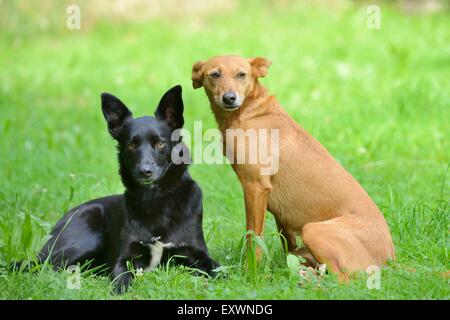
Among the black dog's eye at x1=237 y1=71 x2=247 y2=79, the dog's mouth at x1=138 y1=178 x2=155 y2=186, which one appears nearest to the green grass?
the dog's mouth at x1=138 y1=178 x2=155 y2=186

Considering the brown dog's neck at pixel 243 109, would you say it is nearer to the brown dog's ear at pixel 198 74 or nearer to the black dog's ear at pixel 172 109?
the brown dog's ear at pixel 198 74

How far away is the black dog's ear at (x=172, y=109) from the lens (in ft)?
15.6

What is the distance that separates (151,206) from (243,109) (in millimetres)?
839

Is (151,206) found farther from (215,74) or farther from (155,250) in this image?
(215,74)

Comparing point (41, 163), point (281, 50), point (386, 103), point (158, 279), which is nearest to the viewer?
point (158, 279)

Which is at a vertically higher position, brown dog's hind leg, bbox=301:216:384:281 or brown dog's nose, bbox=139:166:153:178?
brown dog's nose, bbox=139:166:153:178

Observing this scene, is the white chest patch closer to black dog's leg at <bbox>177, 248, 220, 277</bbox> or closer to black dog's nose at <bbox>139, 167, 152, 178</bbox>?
black dog's leg at <bbox>177, 248, 220, 277</bbox>

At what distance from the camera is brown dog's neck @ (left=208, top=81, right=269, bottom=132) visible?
490 cm

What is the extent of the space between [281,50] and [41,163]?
455 centimetres

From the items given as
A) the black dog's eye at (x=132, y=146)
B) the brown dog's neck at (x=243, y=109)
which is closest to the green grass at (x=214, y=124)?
the black dog's eye at (x=132, y=146)

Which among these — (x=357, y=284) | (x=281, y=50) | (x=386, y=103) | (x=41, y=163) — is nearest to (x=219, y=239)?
(x=357, y=284)

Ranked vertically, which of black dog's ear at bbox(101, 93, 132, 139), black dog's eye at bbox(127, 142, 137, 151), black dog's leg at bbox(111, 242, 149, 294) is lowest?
black dog's leg at bbox(111, 242, 149, 294)

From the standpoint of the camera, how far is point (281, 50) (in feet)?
35.6
